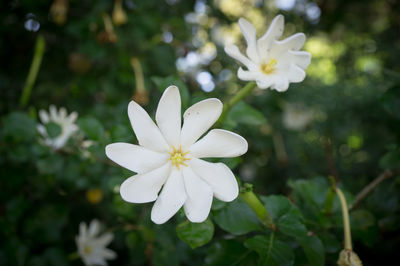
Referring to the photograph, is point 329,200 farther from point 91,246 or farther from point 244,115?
point 91,246

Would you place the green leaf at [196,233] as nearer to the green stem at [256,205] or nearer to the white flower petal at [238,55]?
the green stem at [256,205]

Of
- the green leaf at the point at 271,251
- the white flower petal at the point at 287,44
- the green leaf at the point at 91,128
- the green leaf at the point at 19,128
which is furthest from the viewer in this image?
the green leaf at the point at 19,128

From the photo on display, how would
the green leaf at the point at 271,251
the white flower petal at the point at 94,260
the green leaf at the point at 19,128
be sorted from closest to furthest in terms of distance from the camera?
the green leaf at the point at 271,251
the green leaf at the point at 19,128
the white flower petal at the point at 94,260

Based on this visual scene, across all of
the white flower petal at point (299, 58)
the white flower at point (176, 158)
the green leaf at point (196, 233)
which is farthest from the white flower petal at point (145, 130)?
the white flower petal at point (299, 58)

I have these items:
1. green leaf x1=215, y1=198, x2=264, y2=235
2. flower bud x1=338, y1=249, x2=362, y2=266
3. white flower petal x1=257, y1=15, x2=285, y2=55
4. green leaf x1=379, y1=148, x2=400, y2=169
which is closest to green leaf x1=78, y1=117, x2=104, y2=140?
green leaf x1=215, y1=198, x2=264, y2=235

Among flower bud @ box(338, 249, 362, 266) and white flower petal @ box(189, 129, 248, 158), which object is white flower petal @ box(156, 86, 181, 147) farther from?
flower bud @ box(338, 249, 362, 266)

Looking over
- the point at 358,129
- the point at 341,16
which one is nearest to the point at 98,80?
the point at 358,129
